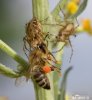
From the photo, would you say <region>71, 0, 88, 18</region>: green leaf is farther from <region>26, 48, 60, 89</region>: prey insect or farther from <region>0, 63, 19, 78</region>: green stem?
<region>0, 63, 19, 78</region>: green stem

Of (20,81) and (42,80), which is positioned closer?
(42,80)

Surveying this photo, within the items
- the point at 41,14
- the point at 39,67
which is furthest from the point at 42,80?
the point at 41,14

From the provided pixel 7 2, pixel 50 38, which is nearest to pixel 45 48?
pixel 50 38

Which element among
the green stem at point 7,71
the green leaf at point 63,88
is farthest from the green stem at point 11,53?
the green leaf at point 63,88

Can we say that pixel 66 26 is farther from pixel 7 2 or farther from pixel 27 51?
pixel 7 2

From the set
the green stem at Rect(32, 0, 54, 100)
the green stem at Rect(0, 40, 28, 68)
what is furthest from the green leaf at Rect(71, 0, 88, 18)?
the green stem at Rect(0, 40, 28, 68)

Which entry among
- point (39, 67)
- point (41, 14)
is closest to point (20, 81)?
point (39, 67)

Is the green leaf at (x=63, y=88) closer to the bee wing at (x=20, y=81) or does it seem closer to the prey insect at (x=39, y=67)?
the prey insect at (x=39, y=67)

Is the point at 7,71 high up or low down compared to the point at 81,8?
down

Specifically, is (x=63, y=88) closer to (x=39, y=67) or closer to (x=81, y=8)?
(x=39, y=67)

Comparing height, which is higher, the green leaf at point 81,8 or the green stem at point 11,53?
the green leaf at point 81,8
